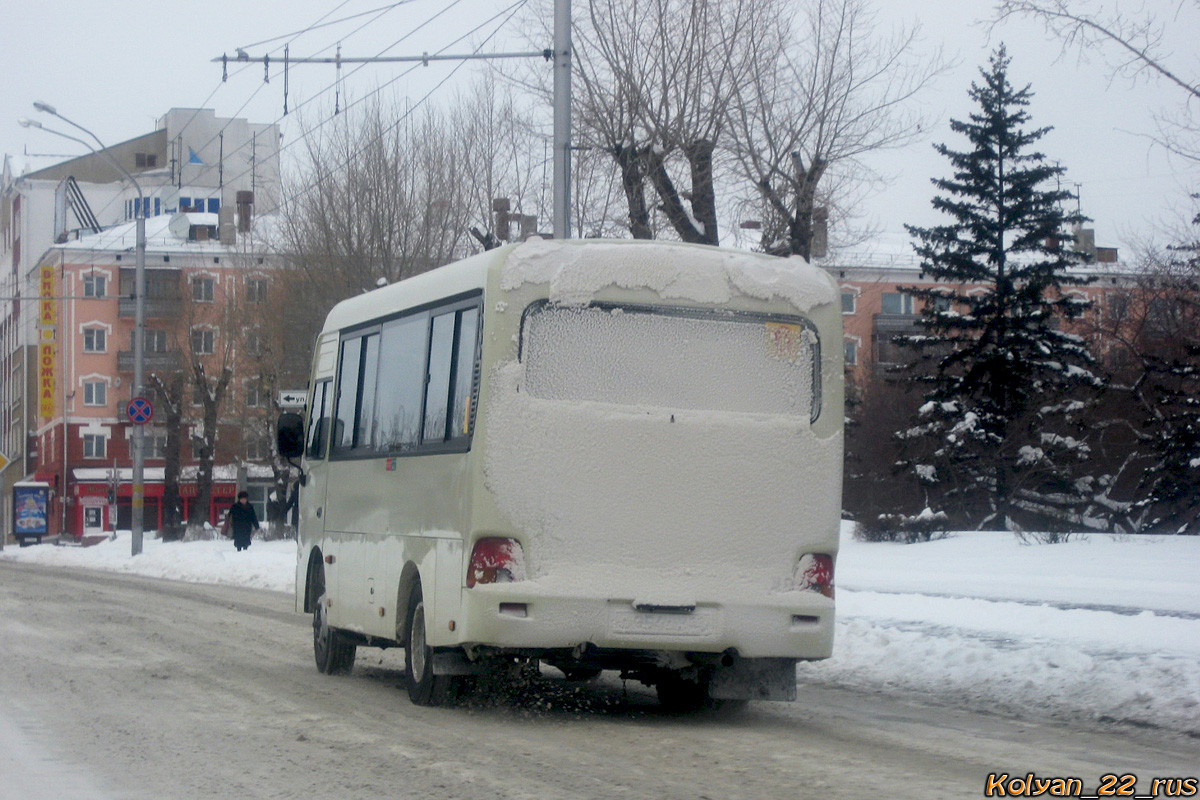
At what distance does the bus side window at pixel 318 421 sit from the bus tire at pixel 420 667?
3.08 metres

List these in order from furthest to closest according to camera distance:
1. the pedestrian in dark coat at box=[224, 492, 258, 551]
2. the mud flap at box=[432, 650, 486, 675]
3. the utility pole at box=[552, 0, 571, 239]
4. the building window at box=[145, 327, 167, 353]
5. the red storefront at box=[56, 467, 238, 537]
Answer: the building window at box=[145, 327, 167, 353] → the red storefront at box=[56, 467, 238, 537] → the pedestrian in dark coat at box=[224, 492, 258, 551] → the utility pole at box=[552, 0, 571, 239] → the mud flap at box=[432, 650, 486, 675]

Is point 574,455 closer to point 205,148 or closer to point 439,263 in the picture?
point 439,263

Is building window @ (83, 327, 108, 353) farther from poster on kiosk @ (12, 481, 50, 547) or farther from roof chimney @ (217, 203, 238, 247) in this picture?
poster on kiosk @ (12, 481, 50, 547)

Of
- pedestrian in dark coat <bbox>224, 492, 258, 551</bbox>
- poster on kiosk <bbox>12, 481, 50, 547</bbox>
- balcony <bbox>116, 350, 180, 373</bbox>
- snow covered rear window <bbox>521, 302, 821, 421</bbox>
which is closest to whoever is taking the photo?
snow covered rear window <bbox>521, 302, 821, 421</bbox>

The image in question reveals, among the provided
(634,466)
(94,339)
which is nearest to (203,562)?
(634,466)

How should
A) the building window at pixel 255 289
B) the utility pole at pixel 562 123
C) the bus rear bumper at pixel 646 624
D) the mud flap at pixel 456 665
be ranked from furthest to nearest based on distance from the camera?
the building window at pixel 255 289
the utility pole at pixel 562 123
the mud flap at pixel 456 665
the bus rear bumper at pixel 646 624

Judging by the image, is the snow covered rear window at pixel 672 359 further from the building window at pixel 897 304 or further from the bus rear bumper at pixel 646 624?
the building window at pixel 897 304

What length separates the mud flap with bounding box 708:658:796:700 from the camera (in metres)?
10.5

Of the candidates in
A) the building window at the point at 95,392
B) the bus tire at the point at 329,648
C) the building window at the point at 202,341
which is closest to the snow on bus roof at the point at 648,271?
the bus tire at the point at 329,648

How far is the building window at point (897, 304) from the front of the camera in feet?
282

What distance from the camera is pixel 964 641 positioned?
13531 mm

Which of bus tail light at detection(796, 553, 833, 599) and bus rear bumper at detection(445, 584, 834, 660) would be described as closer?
bus rear bumper at detection(445, 584, 834, 660)

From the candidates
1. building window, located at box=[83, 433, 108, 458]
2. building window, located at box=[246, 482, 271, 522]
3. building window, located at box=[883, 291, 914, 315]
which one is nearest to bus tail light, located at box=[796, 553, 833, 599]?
building window, located at box=[883, 291, 914, 315]

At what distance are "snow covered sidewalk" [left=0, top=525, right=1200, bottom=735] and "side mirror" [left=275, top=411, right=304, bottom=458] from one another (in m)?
4.74
